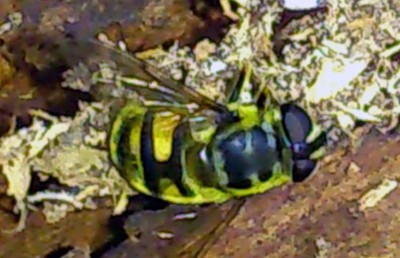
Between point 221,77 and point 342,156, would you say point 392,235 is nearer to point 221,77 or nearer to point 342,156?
point 342,156

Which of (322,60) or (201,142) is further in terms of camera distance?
(322,60)

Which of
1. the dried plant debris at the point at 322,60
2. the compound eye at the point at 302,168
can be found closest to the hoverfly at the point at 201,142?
the compound eye at the point at 302,168

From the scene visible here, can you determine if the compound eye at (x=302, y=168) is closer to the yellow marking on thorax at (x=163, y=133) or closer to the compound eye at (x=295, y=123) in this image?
the compound eye at (x=295, y=123)

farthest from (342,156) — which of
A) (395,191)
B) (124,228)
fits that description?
(124,228)

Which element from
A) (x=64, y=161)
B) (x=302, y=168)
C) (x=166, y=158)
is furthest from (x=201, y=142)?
(x=64, y=161)

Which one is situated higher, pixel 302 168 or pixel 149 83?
pixel 149 83

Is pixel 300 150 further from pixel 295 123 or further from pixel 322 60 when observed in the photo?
Result: pixel 322 60
